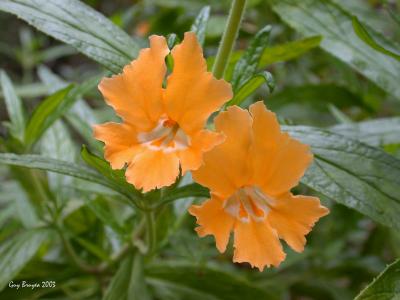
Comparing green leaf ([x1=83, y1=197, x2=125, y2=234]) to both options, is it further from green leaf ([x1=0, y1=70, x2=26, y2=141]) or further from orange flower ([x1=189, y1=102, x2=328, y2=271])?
orange flower ([x1=189, y1=102, x2=328, y2=271])

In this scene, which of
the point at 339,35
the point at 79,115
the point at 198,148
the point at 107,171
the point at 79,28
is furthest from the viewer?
the point at 79,115

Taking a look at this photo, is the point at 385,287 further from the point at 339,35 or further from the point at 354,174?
the point at 339,35

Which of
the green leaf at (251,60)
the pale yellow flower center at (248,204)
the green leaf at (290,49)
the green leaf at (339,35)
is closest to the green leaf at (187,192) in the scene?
the pale yellow flower center at (248,204)

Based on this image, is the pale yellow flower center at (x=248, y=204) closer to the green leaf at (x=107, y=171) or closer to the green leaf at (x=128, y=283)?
the green leaf at (x=107, y=171)

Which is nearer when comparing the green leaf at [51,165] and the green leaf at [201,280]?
the green leaf at [51,165]

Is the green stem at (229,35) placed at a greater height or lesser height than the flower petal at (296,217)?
greater

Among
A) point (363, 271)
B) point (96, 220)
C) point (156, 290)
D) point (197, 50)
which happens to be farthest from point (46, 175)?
point (363, 271)

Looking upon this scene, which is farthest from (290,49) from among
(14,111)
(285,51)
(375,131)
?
(14,111)
